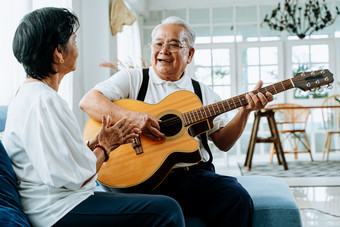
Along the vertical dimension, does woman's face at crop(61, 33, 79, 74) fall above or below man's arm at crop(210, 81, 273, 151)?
above

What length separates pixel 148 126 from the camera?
1722 millimetres

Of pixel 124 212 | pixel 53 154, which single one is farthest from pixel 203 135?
pixel 53 154

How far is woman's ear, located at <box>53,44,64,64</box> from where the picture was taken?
125 centimetres

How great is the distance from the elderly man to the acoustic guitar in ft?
0.17

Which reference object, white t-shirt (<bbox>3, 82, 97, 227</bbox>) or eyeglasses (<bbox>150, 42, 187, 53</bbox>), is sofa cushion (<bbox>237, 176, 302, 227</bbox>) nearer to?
white t-shirt (<bbox>3, 82, 97, 227</bbox>)

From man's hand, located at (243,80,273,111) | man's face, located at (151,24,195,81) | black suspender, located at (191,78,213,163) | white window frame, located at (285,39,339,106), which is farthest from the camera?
white window frame, located at (285,39,339,106)

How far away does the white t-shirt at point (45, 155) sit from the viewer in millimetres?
1078

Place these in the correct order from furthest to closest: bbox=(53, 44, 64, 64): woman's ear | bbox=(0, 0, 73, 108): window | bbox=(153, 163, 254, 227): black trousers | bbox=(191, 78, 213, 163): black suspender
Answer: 1. bbox=(0, 0, 73, 108): window
2. bbox=(191, 78, 213, 163): black suspender
3. bbox=(153, 163, 254, 227): black trousers
4. bbox=(53, 44, 64, 64): woman's ear

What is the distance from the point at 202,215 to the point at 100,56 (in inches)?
127

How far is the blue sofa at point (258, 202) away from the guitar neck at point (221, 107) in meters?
0.41

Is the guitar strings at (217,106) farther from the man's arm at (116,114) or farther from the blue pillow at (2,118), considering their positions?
the blue pillow at (2,118)

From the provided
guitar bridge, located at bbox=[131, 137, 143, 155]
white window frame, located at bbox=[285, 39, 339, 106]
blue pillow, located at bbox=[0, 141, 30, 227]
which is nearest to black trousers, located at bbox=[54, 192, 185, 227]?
blue pillow, located at bbox=[0, 141, 30, 227]

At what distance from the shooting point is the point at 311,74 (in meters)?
1.74

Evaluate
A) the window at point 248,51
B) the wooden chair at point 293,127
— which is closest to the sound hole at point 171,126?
the wooden chair at point 293,127
